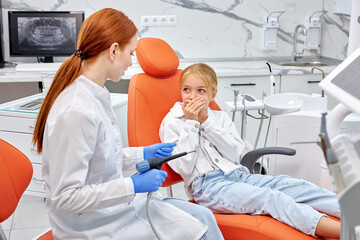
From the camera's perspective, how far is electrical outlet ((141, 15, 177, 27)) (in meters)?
3.77

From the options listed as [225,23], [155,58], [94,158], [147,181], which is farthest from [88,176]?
[225,23]

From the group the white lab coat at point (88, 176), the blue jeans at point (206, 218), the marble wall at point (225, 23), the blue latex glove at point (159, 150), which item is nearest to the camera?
the white lab coat at point (88, 176)

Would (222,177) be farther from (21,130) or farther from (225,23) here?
(225,23)

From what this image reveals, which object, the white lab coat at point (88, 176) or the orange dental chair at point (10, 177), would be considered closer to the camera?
the white lab coat at point (88, 176)

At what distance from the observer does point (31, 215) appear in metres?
2.77

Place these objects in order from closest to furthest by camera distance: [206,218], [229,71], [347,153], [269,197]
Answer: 1. [347,153]
2. [206,218]
3. [269,197]
4. [229,71]

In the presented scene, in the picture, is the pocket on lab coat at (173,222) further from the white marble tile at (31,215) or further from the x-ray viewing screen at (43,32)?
the x-ray viewing screen at (43,32)

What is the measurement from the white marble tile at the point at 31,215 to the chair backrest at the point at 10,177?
1.26 metres

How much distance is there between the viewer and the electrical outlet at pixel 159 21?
377cm

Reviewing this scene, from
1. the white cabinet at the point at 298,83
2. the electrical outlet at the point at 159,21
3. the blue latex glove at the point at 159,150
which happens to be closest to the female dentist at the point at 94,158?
the blue latex glove at the point at 159,150

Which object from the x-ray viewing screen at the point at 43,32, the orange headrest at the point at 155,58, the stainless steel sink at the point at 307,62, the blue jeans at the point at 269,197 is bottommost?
the blue jeans at the point at 269,197

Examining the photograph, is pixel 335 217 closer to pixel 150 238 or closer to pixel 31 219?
pixel 150 238

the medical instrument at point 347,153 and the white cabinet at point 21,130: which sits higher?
the medical instrument at point 347,153

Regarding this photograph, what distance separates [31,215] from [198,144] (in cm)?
131
